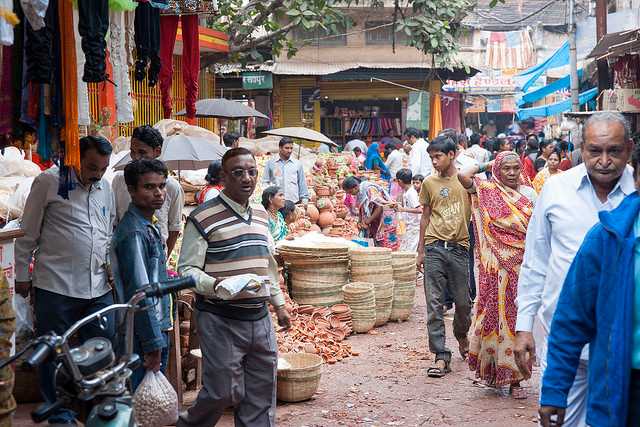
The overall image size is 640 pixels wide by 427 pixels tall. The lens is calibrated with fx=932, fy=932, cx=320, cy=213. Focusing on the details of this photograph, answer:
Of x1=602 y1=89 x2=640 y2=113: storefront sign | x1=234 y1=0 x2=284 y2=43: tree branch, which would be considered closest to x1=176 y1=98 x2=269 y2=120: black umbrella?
x1=234 y1=0 x2=284 y2=43: tree branch

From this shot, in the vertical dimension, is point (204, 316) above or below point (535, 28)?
below

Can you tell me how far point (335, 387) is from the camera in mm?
8359

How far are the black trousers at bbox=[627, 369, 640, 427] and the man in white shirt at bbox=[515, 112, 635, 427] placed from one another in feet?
2.59

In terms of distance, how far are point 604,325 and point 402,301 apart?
8093mm

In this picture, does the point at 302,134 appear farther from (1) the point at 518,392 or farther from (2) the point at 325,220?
(1) the point at 518,392

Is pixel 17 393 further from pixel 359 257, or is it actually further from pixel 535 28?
pixel 535 28

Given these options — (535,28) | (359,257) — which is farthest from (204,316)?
(535,28)

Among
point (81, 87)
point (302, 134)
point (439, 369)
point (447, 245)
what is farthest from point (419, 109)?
point (81, 87)

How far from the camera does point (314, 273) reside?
10.6 meters

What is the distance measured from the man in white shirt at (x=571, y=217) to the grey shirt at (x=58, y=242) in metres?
2.85

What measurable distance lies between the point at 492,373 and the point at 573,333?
14.4ft

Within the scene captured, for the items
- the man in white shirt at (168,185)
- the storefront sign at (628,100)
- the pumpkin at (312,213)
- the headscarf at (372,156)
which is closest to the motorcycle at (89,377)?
the man in white shirt at (168,185)

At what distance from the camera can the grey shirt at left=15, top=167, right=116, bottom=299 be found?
19.6 feet

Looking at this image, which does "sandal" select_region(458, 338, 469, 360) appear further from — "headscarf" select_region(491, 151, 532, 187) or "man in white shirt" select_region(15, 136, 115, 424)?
"man in white shirt" select_region(15, 136, 115, 424)
